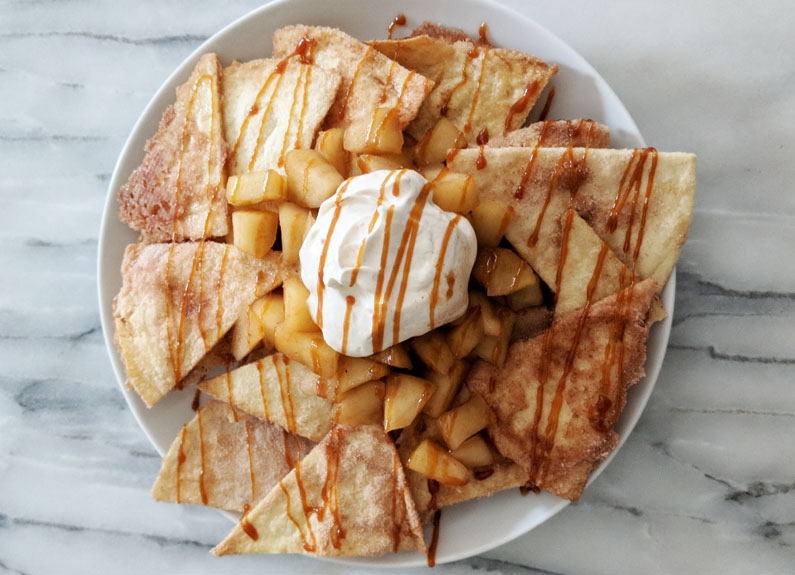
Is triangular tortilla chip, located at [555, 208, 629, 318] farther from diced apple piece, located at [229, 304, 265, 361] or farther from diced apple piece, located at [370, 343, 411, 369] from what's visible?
diced apple piece, located at [229, 304, 265, 361]

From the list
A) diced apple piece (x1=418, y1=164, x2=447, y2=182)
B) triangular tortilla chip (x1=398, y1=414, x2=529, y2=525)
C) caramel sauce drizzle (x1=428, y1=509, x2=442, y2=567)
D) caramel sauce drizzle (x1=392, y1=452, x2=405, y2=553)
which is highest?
diced apple piece (x1=418, y1=164, x2=447, y2=182)

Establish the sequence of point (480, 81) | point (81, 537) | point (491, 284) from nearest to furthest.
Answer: point (491, 284) → point (480, 81) → point (81, 537)

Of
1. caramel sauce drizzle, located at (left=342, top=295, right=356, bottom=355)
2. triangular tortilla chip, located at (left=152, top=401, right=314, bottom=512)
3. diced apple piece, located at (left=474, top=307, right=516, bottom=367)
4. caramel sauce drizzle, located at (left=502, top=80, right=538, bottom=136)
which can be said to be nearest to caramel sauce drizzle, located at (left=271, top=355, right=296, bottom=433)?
triangular tortilla chip, located at (left=152, top=401, right=314, bottom=512)

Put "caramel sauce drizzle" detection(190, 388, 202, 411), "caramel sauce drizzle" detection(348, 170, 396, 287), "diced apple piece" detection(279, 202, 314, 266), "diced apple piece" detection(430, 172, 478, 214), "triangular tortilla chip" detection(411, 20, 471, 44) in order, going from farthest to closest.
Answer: "caramel sauce drizzle" detection(190, 388, 202, 411) → "triangular tortilla chip" detection(411, 20, 471, 44) → "diced apple piece" detection(279, 202, 314, 266) → "diced apple piece" detection(430, 172, 478, 214) → "caramel sauce drizzle" detection(348, 170, 396, 287)

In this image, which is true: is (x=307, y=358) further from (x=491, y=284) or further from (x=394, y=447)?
(x=491, y=284)

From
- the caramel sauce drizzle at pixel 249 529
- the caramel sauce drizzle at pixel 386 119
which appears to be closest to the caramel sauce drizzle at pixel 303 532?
the caramel sauce drizzle at pixel 249 529

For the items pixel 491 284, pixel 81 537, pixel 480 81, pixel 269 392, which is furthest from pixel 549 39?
pixel 81 537

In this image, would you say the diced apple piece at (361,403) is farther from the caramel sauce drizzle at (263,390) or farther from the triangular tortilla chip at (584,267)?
the triangular tortilla chip at (584,267)
